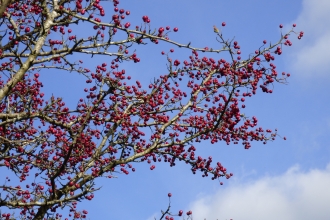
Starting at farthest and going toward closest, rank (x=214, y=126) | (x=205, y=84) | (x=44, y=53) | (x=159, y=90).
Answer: (x=205, y=84)
(x=159, y=90)
(x=214, y=126)
(x=44, y=53)

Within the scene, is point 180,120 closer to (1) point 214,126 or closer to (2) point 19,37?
(1) point 214,126

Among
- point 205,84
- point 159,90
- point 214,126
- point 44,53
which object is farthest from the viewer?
point 205,84

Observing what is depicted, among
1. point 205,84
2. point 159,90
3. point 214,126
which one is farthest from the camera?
point 205,84

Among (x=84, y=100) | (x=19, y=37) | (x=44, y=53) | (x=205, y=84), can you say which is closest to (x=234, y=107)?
(x=205, y=84)

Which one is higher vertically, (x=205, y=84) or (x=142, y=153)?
(x=205, y=84)

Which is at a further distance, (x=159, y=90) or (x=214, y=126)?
(x=159, y=90)

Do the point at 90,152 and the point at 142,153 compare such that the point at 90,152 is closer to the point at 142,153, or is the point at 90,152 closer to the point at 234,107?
the point at 142,153

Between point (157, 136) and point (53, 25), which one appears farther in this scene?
point (157, 136)

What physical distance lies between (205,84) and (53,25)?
14.0ft

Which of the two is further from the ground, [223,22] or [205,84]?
[223,22]

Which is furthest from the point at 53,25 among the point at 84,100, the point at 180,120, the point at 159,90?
the point at 180,120

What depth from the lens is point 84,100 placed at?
31.3 feet

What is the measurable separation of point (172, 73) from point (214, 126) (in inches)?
81.3

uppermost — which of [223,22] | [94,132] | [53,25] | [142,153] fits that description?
[223,22]
